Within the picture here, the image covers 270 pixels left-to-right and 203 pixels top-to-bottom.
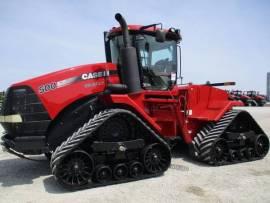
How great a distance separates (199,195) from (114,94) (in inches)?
95.8

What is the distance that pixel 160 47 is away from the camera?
7.55 meters

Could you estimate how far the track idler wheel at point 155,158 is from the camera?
20.8 feet

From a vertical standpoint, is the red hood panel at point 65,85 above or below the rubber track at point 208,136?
above

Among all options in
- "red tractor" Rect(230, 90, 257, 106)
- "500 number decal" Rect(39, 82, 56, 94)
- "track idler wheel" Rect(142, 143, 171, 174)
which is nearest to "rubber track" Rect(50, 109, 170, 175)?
"track idler wheel" Rect(142, 143, 171, 174)

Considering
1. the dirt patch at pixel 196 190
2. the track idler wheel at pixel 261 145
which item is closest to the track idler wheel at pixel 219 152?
the track idler wheel at pixel 261 145

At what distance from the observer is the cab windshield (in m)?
7.14

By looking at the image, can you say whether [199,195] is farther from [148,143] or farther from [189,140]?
[189,140]

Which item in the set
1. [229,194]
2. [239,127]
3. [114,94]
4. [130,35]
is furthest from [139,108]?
[239,127]

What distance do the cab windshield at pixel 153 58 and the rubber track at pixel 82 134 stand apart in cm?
137

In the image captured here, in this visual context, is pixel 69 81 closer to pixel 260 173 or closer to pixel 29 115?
pixel 29 115

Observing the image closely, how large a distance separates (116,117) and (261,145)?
14.2ft

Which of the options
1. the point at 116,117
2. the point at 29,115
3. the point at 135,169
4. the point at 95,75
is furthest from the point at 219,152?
the point at 29,115

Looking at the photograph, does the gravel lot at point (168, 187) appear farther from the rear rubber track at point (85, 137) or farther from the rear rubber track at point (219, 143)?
the rear rubber track at point (85, 137)

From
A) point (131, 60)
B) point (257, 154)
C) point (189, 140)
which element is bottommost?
point (257, 154)
